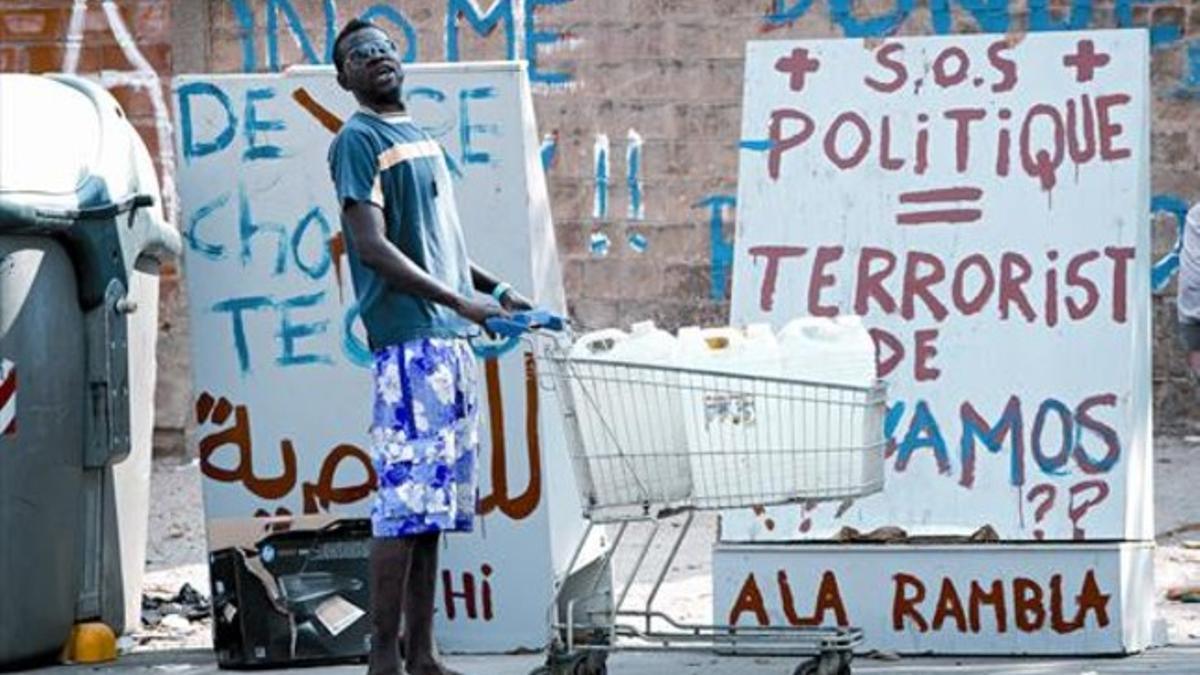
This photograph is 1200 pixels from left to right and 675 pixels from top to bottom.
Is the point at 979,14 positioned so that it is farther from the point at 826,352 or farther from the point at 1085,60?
the point at 826,352

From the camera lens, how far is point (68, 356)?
8289mm

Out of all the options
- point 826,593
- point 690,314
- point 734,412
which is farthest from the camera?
point 690,314

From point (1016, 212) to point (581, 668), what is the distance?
195 centimetres

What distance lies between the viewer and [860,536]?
8.20 metres

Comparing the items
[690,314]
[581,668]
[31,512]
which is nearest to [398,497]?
[581,668]

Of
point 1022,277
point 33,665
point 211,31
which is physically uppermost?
point 211,31

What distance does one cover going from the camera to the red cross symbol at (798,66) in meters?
8.41

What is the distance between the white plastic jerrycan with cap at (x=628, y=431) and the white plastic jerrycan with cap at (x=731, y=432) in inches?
1.6

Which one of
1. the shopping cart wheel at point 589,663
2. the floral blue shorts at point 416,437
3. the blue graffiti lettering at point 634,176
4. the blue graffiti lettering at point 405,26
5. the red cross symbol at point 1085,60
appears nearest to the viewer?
the floral blue shorts at point 416,437

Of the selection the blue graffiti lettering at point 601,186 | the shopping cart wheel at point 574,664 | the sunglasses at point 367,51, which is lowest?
the shopping cart wheel at point 574,664

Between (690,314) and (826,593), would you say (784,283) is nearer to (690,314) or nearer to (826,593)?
(826,593)

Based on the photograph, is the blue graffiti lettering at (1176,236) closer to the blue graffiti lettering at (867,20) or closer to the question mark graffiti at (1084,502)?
the blue graffiti lettering at (867,20)

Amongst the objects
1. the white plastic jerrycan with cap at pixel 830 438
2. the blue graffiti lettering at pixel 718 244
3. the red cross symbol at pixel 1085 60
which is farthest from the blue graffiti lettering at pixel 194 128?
the blue graffiti lettering at pixel 718 244

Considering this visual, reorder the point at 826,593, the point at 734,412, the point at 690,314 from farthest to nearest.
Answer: the point at 690,314 → the point at 826,593 → the point at 734,412
